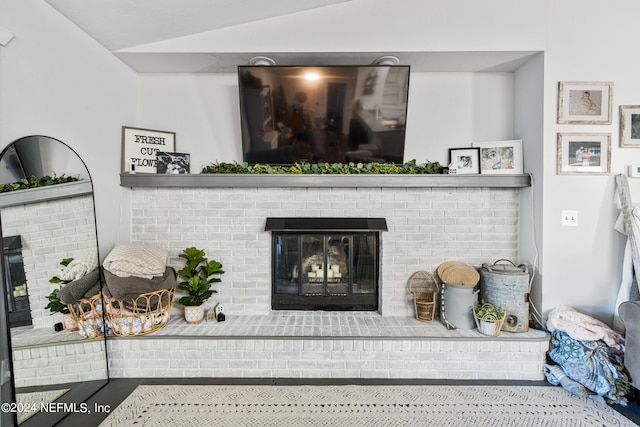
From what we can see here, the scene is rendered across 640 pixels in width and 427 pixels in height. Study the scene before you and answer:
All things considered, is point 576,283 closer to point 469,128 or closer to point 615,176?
point 615,176

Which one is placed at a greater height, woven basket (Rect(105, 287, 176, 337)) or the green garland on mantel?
the green garland on mantel

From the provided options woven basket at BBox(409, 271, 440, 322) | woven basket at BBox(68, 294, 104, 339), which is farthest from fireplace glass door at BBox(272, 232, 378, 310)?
woven basket at BBox(68, 294, 104, 339)

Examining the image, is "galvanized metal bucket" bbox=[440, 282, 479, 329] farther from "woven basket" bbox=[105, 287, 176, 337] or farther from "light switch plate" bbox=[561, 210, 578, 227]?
"woven basket" bbox=[105, 287, 176, 337]

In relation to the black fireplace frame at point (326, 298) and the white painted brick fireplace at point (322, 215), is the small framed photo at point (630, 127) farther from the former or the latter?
the black fireplace frame at point (326, 298)

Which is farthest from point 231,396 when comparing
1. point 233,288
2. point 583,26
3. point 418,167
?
point 583,26

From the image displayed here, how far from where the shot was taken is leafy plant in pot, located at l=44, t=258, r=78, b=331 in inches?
61.6

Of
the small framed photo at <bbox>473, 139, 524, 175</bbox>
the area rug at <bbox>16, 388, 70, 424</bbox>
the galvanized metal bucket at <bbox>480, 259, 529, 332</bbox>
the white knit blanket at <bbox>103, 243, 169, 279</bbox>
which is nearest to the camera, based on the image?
the area rug at <bbox>16, 388, 70, 424</bbox>

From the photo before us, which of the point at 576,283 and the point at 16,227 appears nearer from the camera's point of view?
the point at 16,227

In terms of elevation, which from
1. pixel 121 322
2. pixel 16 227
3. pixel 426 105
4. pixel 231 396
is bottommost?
pixel 231 396

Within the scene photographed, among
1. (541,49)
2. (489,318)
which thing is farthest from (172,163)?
(541,49)

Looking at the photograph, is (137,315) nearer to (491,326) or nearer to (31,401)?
(31,401)

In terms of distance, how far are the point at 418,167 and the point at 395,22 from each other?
3.51ft

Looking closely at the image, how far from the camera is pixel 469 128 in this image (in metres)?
2.40

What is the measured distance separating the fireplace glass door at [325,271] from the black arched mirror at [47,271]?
124 cm
